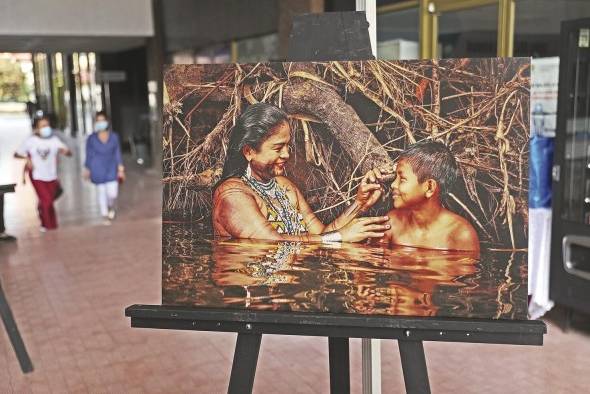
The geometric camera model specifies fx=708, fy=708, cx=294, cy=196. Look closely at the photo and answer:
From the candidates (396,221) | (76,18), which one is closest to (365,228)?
(396,221)

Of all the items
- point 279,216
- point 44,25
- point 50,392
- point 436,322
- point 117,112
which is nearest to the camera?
point 436,322

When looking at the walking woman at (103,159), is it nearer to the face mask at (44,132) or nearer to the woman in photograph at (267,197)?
the face mask at (44,132)

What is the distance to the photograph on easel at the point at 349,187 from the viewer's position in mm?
2285

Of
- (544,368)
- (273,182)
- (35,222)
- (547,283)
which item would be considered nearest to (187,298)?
(273,182)

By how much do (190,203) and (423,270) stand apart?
84cm

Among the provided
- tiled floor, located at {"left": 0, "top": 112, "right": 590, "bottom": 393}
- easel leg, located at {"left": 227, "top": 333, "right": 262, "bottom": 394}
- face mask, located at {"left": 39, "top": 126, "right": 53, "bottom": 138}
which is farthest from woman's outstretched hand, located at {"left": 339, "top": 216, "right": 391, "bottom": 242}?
face mask, located at {"left": 39, "top": 126, "right": 53, "bottom": 138}

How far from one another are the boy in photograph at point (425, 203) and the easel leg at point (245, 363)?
59 cm

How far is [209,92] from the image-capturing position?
2457 millimetres

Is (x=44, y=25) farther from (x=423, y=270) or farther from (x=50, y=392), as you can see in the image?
(x=423, y=270)

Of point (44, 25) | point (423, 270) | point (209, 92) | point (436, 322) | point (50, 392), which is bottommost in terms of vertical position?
point (50, 392)

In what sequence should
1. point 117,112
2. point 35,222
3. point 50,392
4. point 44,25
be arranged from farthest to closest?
point 117,112 < point 44,25 < point 35,222 < point 50,392

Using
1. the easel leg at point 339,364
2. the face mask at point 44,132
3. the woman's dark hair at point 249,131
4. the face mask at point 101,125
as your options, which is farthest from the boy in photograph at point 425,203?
the face mask at point 101,125

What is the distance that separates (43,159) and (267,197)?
7.40m

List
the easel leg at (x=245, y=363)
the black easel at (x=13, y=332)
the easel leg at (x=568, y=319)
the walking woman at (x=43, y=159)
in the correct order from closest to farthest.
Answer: the easel leg at (x=245, y=363) → the black easel at (x=13, y=332) → the easel leg at (x=568, y=319) → the walking woman at (x=43, y=159)
